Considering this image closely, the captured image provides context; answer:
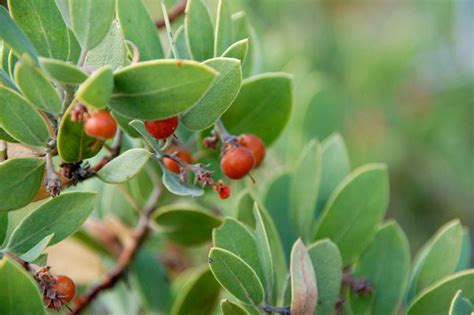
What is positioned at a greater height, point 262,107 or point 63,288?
point 262,107

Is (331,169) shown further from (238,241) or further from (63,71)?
(63,71)

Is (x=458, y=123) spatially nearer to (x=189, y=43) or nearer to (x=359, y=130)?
(x=359, y=130)

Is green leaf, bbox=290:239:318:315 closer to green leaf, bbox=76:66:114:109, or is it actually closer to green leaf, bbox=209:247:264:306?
green leaf, bbox=209:247:264:306

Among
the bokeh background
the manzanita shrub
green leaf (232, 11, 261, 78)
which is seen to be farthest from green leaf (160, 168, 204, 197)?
the bokeh background

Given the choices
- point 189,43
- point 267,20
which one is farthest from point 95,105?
point 267,20

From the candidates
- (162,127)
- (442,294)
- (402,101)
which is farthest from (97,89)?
(402,101)

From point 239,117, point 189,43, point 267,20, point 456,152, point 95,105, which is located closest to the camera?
point 95,105

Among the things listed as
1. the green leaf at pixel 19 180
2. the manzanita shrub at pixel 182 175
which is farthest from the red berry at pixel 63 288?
the green leaf at pixel 19 180
